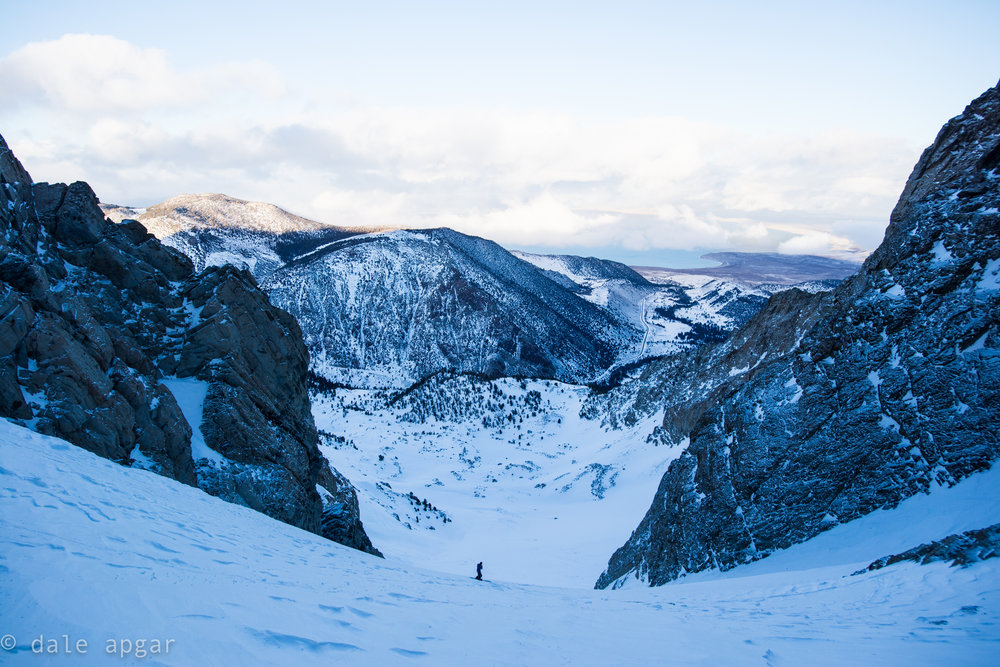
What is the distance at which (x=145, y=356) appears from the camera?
58.9ft

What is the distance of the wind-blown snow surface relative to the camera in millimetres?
5289

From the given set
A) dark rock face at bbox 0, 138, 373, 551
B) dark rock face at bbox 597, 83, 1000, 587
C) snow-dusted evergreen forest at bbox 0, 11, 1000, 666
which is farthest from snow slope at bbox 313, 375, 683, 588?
dark rock face at bbox 0, 138, 373, 551

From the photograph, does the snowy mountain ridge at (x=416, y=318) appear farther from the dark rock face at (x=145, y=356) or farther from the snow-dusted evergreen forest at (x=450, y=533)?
the dark rock face at (x=145, y=356)

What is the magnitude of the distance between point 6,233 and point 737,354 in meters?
46.4

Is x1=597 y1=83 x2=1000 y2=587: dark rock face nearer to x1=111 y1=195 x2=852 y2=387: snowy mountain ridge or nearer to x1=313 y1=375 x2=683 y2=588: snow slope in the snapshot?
x1=313 y1=375 x2=683 y2=588: snow slope

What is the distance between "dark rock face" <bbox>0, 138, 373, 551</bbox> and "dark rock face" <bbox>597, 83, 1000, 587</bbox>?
14.3m

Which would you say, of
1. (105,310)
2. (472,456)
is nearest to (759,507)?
(105,310)

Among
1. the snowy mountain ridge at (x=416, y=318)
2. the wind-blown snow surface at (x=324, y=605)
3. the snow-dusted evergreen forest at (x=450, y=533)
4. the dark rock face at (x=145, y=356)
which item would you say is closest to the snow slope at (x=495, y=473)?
the snow-dusted evergreen forest at (x=450, y=533)

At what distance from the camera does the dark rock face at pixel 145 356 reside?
13359 mm

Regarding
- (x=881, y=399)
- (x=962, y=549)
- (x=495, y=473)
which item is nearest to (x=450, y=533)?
(x=495, y=473)

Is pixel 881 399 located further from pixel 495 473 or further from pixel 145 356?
pixel 495 473

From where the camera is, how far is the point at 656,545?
21.9 m

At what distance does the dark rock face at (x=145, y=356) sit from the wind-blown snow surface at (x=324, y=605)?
2.52 m

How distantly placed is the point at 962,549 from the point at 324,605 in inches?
469
